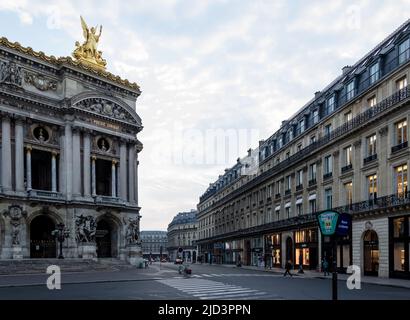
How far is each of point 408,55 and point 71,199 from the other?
38.0 m

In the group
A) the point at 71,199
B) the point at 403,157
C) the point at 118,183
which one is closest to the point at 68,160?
the point at 71,199

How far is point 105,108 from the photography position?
58.2 m

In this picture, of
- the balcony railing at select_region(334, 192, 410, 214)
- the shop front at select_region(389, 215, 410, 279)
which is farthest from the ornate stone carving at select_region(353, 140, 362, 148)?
the shop front at select_region(389, 215, 410, 279)

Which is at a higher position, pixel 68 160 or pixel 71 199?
pixel 68 160

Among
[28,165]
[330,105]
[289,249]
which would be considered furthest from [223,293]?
[289,249]

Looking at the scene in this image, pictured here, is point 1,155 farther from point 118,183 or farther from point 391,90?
point 391,90

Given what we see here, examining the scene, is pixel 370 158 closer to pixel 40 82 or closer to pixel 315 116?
pixel 315 116

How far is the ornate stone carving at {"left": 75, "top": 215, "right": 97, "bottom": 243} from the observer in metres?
52.0

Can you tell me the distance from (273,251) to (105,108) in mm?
30660

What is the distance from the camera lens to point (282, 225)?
6038cm

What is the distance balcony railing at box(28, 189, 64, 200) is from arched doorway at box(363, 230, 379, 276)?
108ft

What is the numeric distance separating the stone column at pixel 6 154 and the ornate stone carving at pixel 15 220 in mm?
2202
